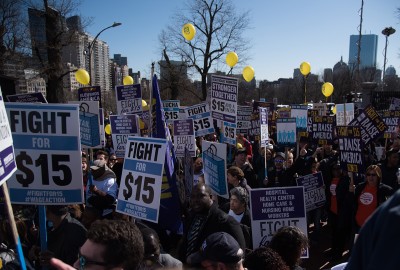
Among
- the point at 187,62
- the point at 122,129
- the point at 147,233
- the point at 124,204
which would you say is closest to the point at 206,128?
the point at 122,129

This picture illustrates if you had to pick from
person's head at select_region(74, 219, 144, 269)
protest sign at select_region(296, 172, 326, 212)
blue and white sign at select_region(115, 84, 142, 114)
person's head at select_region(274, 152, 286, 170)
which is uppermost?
blue and white sign at select_region(115, 84, 142, 114)

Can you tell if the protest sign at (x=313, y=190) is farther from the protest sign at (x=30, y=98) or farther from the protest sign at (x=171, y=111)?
the protest sign at (x=30, y=98)

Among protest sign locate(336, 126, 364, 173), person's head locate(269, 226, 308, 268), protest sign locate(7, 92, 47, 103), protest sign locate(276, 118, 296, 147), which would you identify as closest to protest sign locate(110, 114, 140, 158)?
protest sign locate(7, 92, 47, 103)

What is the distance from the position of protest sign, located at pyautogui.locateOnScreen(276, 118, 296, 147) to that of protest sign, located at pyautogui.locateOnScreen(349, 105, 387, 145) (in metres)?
1.70

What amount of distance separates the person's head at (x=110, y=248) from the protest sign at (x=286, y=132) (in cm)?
757

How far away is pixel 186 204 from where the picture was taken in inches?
235

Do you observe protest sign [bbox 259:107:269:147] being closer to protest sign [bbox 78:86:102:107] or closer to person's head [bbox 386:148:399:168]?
person's head [bbox 386:148:399:168]

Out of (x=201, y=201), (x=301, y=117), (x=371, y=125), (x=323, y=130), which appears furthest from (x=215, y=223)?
(x=301, y=117)

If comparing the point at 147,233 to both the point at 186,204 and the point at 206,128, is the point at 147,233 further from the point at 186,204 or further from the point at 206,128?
the point at 206,128

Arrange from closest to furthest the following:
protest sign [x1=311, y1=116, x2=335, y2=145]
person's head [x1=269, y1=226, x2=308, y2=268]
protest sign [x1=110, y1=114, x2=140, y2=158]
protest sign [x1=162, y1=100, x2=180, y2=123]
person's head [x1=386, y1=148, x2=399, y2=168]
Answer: person's head [x1=269, y1=226, x2=308, y2=268] → person's head [x1=386, y1=148, x2=399, y2=168] → protest sign [x1=110, y1=114, x2=140, y2=158] → protest sign [x1=311, y1=116, x2=335, y2=145] → protest sign [x1=162, y1=100, x2=180, y2=123]

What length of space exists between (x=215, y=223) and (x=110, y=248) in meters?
1.82

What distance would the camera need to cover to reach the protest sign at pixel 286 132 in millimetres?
9234

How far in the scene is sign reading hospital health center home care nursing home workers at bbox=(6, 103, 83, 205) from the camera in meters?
3.64

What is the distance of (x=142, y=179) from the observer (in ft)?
14.9
